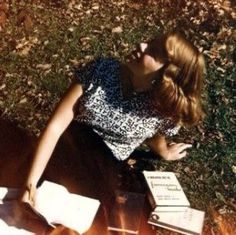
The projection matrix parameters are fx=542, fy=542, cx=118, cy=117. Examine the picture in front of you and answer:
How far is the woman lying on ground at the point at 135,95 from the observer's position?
3984mm

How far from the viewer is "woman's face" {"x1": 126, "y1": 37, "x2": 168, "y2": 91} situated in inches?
154

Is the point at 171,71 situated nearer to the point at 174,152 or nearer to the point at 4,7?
the point at 174,152

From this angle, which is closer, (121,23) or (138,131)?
(138,131)

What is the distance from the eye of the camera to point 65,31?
7.57 m

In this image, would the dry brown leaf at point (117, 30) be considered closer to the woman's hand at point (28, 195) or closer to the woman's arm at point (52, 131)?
the woman's arm at point (52, 131)

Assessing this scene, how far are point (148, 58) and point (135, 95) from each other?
438mm

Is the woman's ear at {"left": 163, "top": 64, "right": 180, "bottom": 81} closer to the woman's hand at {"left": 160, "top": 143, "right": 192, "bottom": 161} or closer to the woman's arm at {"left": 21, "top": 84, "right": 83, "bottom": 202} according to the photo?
the woman's arm at {"left": 21, "top": 84, "right": 83, "bottom": 202}

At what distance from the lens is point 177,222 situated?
13.2 ft

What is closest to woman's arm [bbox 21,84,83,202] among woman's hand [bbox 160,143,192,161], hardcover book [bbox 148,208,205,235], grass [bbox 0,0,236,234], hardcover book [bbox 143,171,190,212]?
hardcover book [bbox 143,171,190,212]

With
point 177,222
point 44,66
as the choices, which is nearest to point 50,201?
point 177,222

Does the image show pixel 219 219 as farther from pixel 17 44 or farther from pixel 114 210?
pixel 17 44

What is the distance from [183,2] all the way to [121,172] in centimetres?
407

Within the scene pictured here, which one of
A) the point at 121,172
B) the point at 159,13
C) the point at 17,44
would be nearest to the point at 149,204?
the point at 121,172

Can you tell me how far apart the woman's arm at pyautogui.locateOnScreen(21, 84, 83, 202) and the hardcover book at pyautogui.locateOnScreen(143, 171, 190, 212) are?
2.46ft
